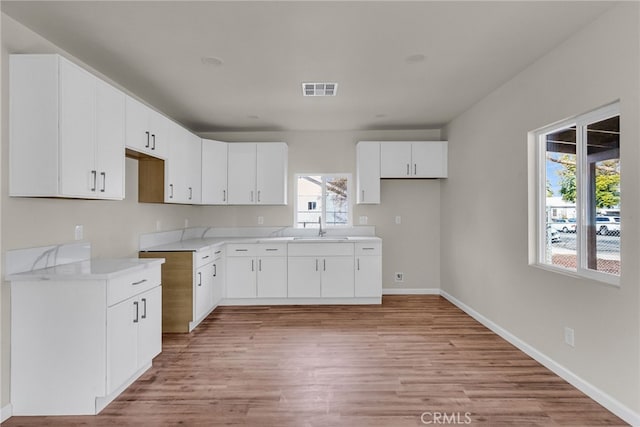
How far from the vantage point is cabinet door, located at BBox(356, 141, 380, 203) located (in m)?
4.99

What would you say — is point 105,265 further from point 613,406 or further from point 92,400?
point 613,406

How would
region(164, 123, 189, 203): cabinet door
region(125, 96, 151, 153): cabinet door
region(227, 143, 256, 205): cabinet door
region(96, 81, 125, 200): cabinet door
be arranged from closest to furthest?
region(96, 81, 125, 200): cabinet door < region(125, 96, 151, 153): cabinet door < region(164, 123, 189, 203): cabinet door < region(227, 143, 256, 205): cabinet door

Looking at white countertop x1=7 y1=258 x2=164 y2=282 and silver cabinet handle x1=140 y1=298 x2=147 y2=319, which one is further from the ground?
white countertop x1=7 y1=258 x2=164 y2=282

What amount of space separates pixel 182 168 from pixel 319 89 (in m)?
1.85

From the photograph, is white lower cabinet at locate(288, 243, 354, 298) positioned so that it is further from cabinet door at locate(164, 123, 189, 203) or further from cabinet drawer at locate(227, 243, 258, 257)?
cabinet door at locate(164, 123, 189, 203)

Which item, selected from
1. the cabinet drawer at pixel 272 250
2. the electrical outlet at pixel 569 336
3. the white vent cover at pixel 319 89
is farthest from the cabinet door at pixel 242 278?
the electrical outlet at pixel 569 336

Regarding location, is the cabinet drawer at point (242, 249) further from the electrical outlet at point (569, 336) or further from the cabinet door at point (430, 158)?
the electrical outlet at point (569, 336)

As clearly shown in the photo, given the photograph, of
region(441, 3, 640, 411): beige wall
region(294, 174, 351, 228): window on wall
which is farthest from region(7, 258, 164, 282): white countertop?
region(441, 3, 640, 411): beige wall

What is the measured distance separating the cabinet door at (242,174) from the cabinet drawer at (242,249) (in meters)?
0.65

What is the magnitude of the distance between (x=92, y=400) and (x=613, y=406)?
10.9ft

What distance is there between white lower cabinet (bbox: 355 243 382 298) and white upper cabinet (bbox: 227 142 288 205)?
134cm

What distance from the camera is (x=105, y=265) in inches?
101

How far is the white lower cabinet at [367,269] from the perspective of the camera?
470cm

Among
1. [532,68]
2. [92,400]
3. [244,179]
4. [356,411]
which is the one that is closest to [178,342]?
[92,400]
